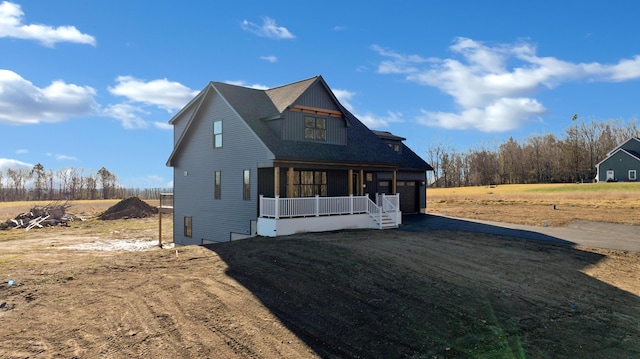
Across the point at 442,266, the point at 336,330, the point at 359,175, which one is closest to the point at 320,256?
the point at 442,266

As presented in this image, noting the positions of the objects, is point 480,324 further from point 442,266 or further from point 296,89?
point 296,89

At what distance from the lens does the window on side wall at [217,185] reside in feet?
70.5

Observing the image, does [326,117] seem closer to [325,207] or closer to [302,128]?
[302,128]

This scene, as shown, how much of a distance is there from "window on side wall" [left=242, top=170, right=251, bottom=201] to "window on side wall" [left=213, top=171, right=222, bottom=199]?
2181mm

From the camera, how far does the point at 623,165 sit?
60.8m

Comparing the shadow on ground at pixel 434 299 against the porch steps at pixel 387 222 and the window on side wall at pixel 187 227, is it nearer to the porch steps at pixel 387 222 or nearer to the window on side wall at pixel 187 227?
the porch steps at pixel 387 222

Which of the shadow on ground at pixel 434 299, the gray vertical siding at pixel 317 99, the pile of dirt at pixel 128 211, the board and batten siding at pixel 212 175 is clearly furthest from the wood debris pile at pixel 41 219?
the shadow on ground at pixel 434 299

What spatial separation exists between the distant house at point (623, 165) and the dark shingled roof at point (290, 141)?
5420 centimetres

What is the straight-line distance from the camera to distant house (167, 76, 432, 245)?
18547 mm

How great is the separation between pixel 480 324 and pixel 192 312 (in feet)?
19.3

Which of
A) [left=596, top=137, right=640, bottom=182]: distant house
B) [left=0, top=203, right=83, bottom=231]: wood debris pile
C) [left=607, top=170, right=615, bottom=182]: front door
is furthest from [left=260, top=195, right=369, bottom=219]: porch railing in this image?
[left=607, top=170, right=615, bottom=182]: front door

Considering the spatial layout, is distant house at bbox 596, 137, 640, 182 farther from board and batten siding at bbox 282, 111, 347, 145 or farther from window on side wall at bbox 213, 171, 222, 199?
window on side wall at bbox 213, 171, 222, 199

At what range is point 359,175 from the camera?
2336 cm

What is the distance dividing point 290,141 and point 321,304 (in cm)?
1191
